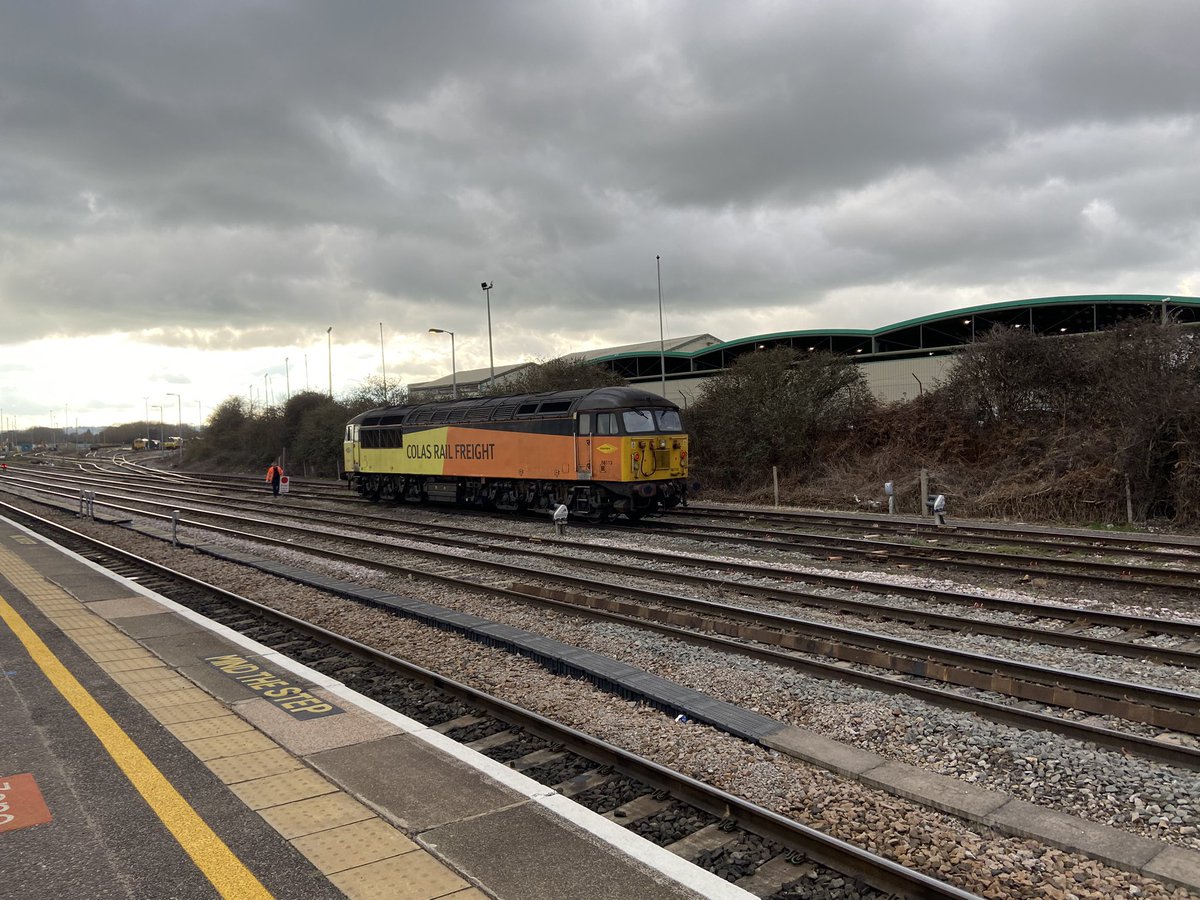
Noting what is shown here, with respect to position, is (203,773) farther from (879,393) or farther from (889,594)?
(879,393)

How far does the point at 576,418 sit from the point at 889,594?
404 inches

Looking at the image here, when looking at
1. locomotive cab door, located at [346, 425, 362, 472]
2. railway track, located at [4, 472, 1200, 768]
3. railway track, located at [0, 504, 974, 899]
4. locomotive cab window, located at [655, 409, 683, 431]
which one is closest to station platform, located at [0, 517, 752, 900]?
railway track, located at [0, 504, 974, 899]

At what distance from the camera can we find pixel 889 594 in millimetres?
11328

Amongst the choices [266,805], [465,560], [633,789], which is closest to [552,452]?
[465,560]

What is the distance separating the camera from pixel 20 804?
15.6 ft

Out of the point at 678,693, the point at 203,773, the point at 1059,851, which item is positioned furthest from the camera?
the point at 678,693

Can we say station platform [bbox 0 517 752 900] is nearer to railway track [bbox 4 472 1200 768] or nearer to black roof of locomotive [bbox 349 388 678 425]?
railway track [bbox 4 472 1200 768]

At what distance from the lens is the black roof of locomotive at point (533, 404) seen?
19.6 m

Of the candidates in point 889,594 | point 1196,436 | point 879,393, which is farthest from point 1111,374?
point 889,594

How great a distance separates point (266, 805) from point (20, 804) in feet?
4.94

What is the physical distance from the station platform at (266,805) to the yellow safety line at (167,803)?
0.01 meters

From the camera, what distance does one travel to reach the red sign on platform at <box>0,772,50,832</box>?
4.53 metres

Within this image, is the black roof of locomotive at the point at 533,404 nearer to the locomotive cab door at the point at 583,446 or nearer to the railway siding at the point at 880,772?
the locomotive cab door at the point at 583,446

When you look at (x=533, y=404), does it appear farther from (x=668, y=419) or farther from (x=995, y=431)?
(x=995, y=431)
